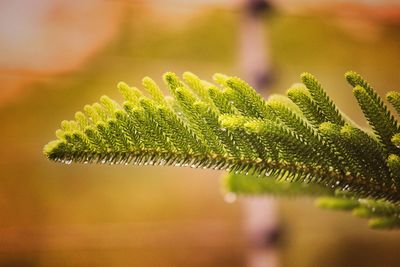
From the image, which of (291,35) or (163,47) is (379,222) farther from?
(291,35)

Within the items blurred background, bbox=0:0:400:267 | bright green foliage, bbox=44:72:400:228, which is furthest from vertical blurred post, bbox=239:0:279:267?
bright green foliage, bbox=44:72:400:228

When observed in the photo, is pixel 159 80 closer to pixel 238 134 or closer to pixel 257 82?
pixel 257 82

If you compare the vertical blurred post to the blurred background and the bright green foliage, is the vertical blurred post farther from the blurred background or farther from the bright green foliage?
the bright green foliage

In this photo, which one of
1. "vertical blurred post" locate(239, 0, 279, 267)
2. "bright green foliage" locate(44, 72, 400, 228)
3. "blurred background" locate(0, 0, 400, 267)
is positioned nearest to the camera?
"bright green foliage" locate(44, 72, 400, 228)

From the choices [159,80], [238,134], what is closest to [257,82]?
[159,80]

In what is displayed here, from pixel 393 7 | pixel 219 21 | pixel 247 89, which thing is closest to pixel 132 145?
pixel 247 89

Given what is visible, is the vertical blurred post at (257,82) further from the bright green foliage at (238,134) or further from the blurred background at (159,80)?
the bright green foliage at (238,134)
